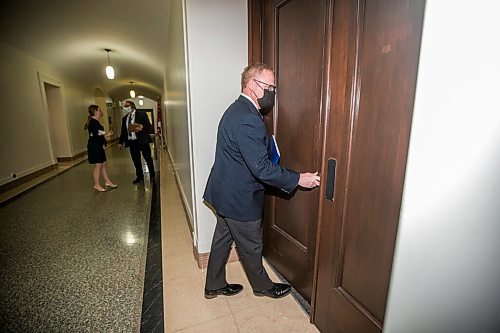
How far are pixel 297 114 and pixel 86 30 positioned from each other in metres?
4.97

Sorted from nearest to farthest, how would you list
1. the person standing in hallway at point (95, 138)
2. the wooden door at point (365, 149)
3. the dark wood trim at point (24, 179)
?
1. the wooden door at point (365, 149)
2. the person standing in hallway at point (95, 138)
3. the dark wood trim at point (24, 179)

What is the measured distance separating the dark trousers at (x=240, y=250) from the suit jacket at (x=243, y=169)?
8 centimetres

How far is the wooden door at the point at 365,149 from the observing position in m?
0.87

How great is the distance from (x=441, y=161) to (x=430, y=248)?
0.29 metres

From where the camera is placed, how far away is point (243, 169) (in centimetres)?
145

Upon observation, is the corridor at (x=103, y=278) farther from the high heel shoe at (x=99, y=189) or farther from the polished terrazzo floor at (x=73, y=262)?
the high heel shoe at (x=99, y=189)

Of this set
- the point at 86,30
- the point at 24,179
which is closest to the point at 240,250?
the point at 86,30

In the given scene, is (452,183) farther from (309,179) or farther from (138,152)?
(138,152)

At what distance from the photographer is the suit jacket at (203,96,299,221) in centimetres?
132

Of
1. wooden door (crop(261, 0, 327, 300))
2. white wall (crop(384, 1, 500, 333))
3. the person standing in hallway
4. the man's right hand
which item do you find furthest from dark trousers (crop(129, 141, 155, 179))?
white wall (crop(384, 1, 500, 333))

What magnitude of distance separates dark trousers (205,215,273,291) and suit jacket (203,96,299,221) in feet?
0.26

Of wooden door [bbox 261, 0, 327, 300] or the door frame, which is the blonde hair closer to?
wooden door [bbox 261, 0, 327, 300]

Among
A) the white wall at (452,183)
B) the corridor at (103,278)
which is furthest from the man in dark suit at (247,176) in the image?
the white wall at (452,183)

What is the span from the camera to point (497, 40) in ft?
2.12
